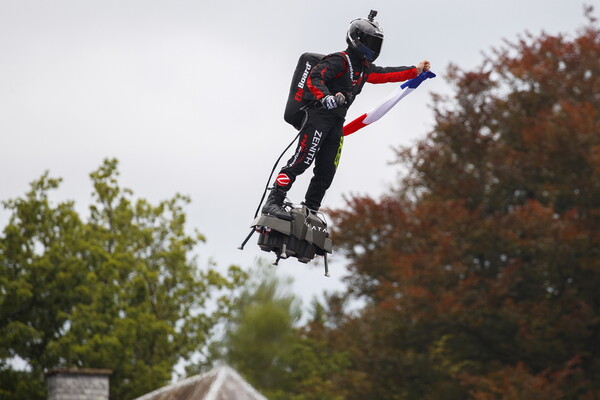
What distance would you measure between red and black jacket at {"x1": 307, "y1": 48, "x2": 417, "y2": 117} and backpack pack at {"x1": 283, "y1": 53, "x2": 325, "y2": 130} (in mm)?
123

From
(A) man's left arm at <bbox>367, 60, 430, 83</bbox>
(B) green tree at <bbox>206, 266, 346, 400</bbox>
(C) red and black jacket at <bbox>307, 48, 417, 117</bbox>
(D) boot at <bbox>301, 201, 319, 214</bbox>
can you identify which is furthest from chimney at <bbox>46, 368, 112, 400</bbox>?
(B) green tree at <bbox>206, 266, 346, 400</bbox>

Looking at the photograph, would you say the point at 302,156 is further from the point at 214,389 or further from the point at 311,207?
the point at 214,389

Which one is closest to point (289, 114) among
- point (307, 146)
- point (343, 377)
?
point (307, 146)

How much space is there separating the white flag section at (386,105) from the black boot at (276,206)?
832mm

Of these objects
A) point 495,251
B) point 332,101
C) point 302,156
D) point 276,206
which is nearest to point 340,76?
point 332,101

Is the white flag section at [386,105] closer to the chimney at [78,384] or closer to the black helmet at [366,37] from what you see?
the black helmet at [366,37]

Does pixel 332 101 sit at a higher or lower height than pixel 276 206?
higher

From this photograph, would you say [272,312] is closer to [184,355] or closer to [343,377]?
[184,355]

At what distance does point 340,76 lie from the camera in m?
9.70

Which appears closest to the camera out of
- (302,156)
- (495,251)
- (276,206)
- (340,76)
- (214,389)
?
(340,76)

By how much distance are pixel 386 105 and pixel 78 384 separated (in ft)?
63.9

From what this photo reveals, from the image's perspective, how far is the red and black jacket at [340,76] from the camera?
949cm

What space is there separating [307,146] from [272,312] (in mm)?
48067

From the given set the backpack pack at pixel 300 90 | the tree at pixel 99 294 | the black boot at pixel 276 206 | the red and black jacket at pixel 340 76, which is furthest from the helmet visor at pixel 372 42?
the tree at pixel 99 294
